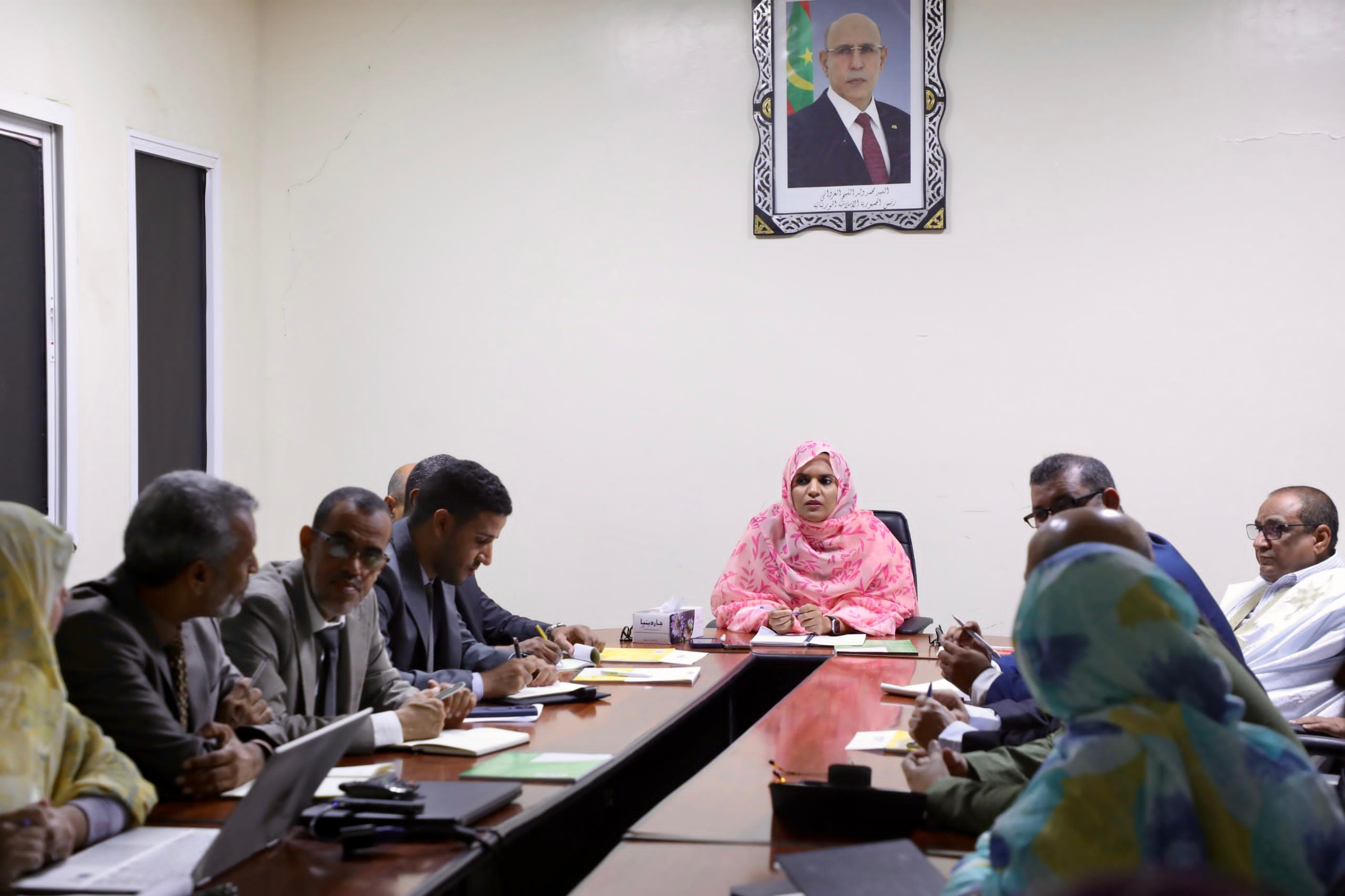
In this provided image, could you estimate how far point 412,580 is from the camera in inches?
133

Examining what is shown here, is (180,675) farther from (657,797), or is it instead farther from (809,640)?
(809,640)

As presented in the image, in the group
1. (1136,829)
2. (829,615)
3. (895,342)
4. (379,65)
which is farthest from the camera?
(379,65)

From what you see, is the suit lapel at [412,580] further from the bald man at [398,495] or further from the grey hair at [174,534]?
the grey hair at [174,534]

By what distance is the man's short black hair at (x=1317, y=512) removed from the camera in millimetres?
3738

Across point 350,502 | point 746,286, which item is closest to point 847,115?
point 746,286

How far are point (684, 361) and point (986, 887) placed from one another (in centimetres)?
446

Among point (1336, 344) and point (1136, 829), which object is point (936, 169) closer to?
point (1336, 344)

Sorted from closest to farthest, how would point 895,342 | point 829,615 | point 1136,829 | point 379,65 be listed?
point 1136,829 < point 829,615 < point 895,342 < point 379,65

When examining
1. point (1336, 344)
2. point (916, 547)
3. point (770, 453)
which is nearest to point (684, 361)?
point (770, 453)

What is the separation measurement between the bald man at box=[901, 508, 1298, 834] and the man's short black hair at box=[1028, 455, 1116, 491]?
3.14 feet

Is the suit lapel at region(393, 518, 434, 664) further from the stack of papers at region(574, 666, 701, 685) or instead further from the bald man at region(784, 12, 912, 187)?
the bald man at region(784, 12, 912, 187)

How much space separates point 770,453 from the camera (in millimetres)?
5629

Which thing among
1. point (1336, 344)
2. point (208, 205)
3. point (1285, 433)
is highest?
point (208, 205)

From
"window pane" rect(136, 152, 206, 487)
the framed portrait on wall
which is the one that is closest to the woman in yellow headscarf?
"window pane" rect(136, 152, 206, 487)
